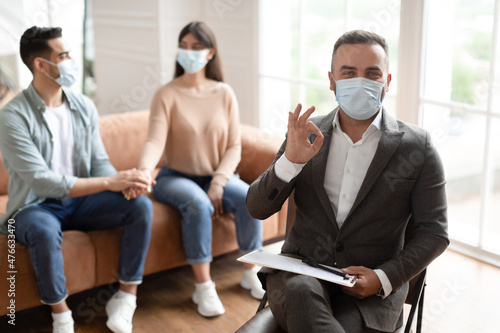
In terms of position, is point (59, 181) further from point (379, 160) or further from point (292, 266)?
point (379, 160)

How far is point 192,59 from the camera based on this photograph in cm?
277

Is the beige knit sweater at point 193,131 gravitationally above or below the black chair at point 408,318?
above

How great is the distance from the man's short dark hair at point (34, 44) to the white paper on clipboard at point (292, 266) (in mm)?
1311

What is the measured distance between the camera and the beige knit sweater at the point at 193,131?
2770 mm

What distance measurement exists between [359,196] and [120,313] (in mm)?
1272

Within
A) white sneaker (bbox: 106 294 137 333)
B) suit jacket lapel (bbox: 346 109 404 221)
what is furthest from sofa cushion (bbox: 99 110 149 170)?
suit jacket lapel (bbox: 346 109 404 221)

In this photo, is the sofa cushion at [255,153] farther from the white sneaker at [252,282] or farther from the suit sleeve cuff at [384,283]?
the suit sleeve cuff at [384,283]

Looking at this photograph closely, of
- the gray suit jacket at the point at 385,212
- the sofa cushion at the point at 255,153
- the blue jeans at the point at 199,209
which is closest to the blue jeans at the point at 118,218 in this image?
the blue jeans at the point at 199,209

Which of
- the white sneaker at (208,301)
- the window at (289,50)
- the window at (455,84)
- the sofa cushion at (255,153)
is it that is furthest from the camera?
the window at (289,50)

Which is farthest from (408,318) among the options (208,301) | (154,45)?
(154,45)

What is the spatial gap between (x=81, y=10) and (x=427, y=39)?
255 centimetres

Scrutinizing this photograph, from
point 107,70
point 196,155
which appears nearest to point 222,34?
point 107,70

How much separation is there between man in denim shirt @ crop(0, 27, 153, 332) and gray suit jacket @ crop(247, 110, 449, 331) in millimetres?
922

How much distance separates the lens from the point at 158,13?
4.12 m
